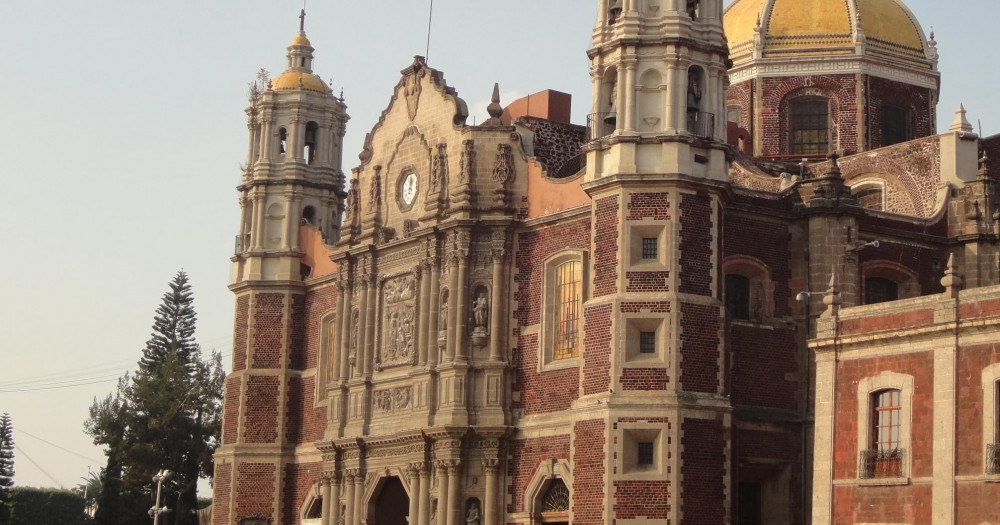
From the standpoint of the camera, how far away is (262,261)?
56.0 metres

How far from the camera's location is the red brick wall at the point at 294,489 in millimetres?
53703

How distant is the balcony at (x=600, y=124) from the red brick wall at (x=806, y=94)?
11.8 metres

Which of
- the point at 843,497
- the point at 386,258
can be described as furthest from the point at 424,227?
the point at 843,497

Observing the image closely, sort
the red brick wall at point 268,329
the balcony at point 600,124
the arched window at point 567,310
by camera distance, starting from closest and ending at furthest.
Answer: the balcony at point 600,124, the arched window at point 567,310, the red brick wall at point 268,329

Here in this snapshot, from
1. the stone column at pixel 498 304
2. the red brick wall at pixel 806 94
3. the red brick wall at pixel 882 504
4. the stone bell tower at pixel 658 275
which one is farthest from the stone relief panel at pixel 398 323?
the red brick wall at pixel 882 504

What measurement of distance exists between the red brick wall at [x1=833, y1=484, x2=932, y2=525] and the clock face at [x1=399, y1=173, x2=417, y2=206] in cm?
1793

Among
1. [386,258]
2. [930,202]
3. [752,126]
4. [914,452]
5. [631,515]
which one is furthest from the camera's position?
[752,126]

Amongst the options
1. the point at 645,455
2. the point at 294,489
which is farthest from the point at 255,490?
the point at 645,455

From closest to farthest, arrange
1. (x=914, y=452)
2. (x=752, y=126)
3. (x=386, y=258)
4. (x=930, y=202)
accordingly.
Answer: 1. (x=914, y=452)
2. (x=930, y=202)
3. (x=386, y=258)
4. (x=752, y=126)

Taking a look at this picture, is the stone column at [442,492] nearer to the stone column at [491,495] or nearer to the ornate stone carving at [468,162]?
the stone column at [491,495]

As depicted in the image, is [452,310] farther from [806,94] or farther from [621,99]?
[806,94]

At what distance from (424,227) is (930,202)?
1358cm

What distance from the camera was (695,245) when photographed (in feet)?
132

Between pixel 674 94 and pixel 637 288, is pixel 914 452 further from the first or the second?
pixel 674 94
